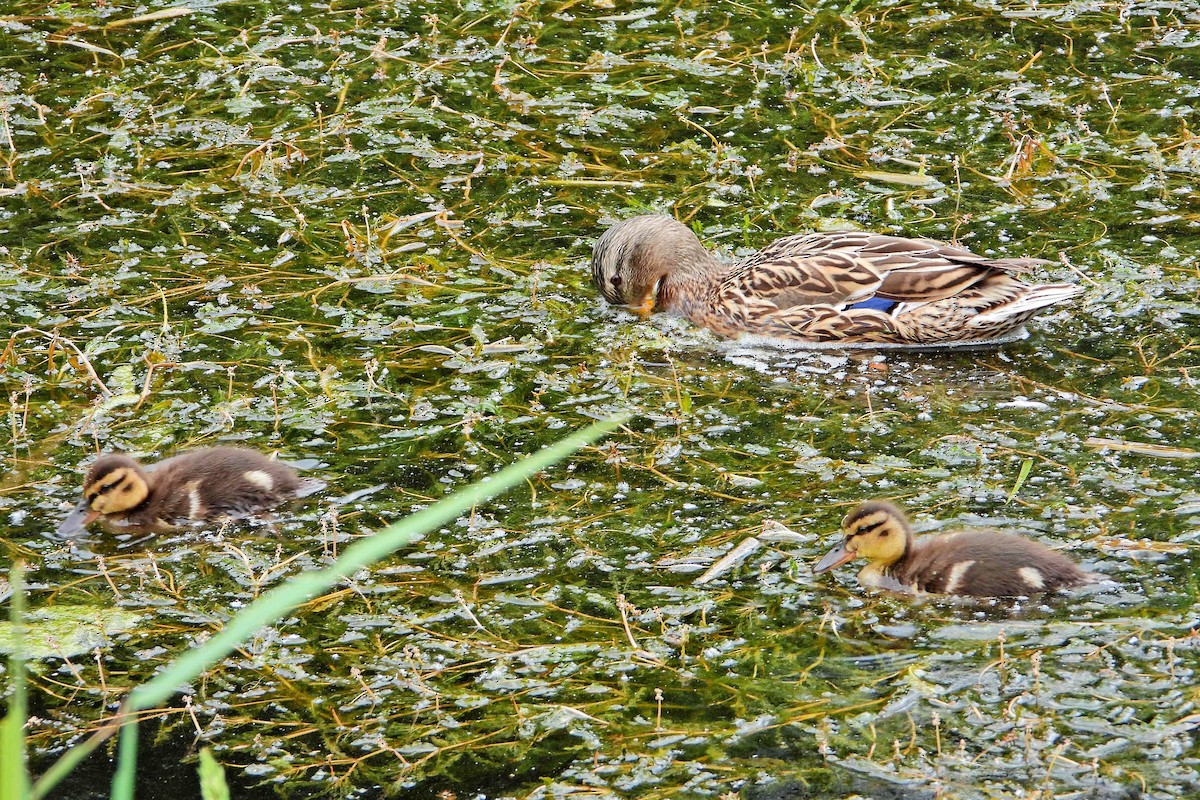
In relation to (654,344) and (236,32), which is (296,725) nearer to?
(654,344)

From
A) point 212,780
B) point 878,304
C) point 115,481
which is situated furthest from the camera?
point 878,304

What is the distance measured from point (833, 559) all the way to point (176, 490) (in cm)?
Result: 248

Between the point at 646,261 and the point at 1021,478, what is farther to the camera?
the point at 646,261

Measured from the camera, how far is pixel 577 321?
750 centimetres

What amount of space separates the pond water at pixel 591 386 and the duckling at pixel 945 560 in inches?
3.0

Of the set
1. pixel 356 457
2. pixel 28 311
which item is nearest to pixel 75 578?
pixel 356 457

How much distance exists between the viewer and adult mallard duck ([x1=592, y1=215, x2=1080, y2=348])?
7082 millimetres

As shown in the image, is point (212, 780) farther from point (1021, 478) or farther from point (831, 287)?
point (831, 287)

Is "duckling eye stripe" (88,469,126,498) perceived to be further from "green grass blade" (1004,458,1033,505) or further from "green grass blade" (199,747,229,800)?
"green grass blade" (1004,458,1033,505)

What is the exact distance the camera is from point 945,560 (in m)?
5.25

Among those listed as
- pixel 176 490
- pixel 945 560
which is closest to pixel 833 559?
pixel 945 560

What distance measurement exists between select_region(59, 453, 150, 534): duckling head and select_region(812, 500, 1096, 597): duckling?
2.52 metres

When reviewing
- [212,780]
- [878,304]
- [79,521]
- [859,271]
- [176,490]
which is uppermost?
[212,780]

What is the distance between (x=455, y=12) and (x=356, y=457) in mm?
4795
